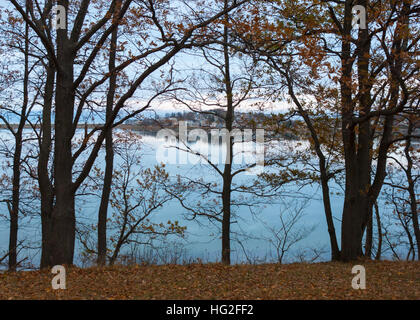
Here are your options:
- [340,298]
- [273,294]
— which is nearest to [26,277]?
[273,294]

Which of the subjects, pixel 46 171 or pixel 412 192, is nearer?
pixel 46 171

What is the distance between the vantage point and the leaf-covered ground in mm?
6355

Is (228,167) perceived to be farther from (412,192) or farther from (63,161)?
(63,161)

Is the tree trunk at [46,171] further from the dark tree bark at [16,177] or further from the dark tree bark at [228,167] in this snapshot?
the dark tree bark at [228,167]

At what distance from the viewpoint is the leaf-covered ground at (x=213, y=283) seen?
636 cm

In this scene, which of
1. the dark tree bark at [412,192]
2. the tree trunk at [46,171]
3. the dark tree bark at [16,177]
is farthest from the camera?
the dark tree bark at [412,192]

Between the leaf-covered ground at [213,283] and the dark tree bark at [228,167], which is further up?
the dark tree bark at [228,167]

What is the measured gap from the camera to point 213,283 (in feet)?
23.3

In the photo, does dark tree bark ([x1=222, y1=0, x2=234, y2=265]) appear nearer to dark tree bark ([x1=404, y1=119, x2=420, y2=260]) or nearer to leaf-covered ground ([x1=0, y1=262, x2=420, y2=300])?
A: leaf-covered ground ([x1=0, y1=262, x2=420, y2=300])

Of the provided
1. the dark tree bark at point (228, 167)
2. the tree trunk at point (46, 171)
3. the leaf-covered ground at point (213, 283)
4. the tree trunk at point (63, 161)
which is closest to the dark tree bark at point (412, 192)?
the dark tree bark at point (228, 167)

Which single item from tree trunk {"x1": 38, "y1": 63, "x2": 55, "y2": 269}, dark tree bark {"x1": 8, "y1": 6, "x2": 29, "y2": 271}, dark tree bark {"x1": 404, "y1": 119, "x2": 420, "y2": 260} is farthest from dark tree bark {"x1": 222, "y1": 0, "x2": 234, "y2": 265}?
dark tree bark {"x1": 8, "y1": 6, "x2": 29, "y2": 271}

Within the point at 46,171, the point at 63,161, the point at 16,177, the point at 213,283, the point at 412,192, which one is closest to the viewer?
the point at 213,283

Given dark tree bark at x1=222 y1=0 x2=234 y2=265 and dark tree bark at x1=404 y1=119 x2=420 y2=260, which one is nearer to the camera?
dark tree bark at x1=222 y1=0 x2=234 y2=265

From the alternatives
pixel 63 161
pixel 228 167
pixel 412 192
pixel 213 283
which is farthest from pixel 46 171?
pixel 412 192
